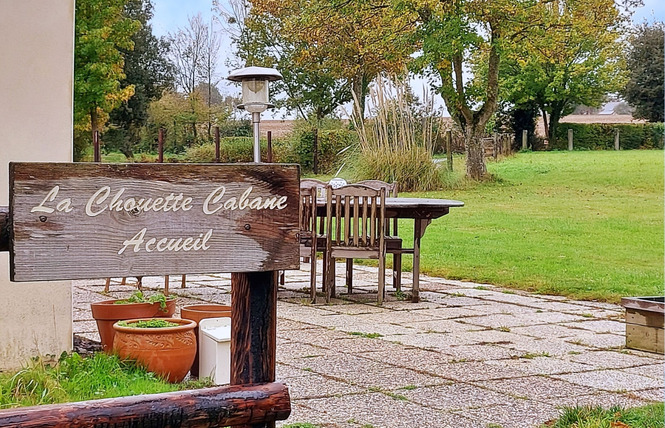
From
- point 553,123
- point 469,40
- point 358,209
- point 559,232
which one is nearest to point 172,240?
point 358,209

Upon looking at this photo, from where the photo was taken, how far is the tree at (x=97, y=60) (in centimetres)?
1700

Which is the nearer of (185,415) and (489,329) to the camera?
(185,415)

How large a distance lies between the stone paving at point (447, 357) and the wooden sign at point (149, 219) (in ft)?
4.31

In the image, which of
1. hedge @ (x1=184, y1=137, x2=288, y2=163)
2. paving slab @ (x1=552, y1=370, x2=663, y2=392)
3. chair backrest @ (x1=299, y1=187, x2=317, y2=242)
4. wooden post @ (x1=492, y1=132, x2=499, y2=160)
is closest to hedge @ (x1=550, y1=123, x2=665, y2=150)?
wooden post @ (x1=492, y1=132, x2=499, y2=160)

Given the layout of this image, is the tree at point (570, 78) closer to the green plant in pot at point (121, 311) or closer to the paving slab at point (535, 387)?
the paving slab at point (535, 387)

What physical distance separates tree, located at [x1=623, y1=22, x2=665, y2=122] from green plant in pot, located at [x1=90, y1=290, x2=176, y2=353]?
→ 916 inches

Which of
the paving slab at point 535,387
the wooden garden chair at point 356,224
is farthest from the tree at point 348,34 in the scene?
the paving slab at point 535,387

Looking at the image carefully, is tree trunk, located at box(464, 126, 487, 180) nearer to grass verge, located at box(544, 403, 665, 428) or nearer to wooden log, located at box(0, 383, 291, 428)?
grass verge, located at box(544, 403, 665, 428)

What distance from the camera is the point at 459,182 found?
42.5ft

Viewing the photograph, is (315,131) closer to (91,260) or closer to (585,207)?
(585,207)

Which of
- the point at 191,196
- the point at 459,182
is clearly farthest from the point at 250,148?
the point at 191,196

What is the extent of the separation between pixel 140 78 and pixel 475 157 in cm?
998

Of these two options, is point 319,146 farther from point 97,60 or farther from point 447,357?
point 447,357

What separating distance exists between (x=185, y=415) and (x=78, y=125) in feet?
54.2
